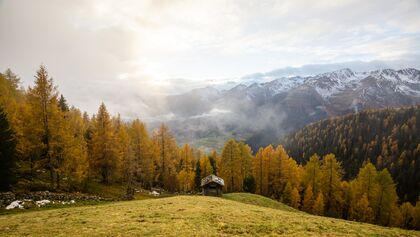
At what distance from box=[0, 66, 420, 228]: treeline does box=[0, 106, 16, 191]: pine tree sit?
0.37 feet

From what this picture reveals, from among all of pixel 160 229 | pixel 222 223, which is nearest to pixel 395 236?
pixel 222 223

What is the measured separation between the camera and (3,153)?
35625mm

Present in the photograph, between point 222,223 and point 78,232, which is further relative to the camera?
point 222,223

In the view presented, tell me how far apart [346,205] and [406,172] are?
11312 cm

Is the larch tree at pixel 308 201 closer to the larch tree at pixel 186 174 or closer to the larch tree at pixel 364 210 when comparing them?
the larch tree at pixel 364 210

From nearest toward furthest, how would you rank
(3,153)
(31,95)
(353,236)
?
1. (353,236)
2. (3,153)
3. (31,95)

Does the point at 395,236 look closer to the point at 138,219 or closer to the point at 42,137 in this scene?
the point at 138,219

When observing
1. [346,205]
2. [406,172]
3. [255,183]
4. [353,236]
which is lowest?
[406,172]

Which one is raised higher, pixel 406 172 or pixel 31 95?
pixel 31 95

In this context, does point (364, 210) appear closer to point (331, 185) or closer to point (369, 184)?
point (369, 184)

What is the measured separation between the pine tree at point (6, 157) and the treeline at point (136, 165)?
113 mm

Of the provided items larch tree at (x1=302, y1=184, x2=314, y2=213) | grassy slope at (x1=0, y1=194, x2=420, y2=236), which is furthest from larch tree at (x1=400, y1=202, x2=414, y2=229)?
grassy slope at (x1=0, y1=194, x2=420, y2=236)

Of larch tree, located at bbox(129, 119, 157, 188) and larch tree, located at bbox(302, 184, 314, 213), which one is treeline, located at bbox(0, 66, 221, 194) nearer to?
larch tree, located at bbox(129, 119, 157, 188)

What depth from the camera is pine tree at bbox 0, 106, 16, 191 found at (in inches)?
1374
